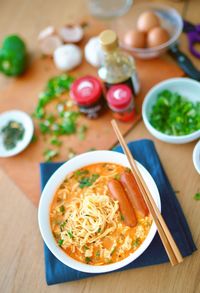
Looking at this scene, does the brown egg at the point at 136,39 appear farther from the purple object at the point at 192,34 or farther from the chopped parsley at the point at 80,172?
the chopped parsley at the point at 80,172

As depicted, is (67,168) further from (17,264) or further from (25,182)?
(17,264)

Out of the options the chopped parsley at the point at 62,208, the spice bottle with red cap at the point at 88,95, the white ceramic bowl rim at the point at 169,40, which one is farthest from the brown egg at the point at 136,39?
the chopped parsley at the point at 62,208

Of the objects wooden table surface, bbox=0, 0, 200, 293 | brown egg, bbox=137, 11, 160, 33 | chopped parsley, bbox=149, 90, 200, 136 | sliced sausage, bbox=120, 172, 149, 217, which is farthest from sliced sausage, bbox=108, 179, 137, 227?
brown egg, bbox=137, 11, 160, 33

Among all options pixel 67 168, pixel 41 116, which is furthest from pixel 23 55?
pixel 67 168

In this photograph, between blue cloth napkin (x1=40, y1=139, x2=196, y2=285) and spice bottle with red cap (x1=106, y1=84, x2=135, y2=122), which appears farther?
spice bottle with red cap (x1=106, y1=84, x2=135, y2=122)

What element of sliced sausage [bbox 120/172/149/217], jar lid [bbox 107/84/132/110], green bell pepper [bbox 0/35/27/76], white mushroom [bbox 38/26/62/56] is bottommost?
sliced sausage [bbox 120/172/149/217]

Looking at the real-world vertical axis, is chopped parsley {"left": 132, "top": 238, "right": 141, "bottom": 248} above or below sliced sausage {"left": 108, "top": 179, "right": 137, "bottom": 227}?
below

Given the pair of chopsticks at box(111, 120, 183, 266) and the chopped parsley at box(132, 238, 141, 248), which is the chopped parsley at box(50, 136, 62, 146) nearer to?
the pair of chopsticks at box(111, 120, 183, 266)
